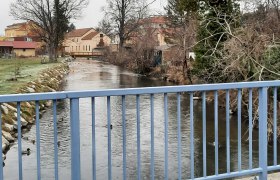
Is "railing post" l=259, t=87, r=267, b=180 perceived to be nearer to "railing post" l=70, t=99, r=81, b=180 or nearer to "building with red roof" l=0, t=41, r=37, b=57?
"railing post" l=70, t=99, r=81, b=180

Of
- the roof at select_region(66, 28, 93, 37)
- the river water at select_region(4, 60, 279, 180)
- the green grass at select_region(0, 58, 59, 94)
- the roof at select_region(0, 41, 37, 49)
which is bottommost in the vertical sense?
the river water at select_region(4, 60, 279, 180)

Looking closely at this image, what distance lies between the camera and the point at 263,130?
400 cm

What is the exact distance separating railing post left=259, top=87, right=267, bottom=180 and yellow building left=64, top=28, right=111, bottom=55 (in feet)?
282

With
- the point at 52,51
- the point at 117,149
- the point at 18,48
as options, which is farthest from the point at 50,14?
the point at 117,149

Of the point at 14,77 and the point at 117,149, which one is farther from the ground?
the point at 14,77

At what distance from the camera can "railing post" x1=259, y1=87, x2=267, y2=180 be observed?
3.92 meters

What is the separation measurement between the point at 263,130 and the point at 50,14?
4969 centimetres

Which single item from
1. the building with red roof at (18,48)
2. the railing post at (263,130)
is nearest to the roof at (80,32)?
the building with red roof at (18,48)

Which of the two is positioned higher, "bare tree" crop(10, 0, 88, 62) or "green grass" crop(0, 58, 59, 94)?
"bare tree" crop(10, 0, 88, 62)

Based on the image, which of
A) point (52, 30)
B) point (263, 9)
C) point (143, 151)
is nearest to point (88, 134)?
point (143, 151)

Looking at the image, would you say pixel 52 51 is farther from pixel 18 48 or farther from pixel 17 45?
pixel 17 45

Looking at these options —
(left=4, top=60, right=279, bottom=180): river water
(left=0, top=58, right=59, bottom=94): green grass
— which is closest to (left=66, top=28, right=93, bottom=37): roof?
(left=0, top=58, right=59, bottom=94): green grass

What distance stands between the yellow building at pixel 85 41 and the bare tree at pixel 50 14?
35.0 m

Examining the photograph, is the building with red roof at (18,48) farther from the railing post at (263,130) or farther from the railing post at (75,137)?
the railing post at (75,137)
